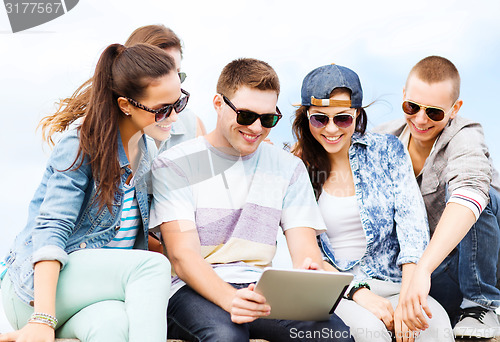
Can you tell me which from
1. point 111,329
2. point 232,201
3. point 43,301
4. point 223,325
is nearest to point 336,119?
point 232,201

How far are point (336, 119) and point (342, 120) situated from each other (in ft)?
0.13

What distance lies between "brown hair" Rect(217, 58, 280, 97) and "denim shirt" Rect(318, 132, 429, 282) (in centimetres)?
80

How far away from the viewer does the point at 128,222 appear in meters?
3.40

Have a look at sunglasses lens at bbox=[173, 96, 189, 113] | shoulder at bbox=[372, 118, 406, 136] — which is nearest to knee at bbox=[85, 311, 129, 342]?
sunglasses lens at bbox=[173, 96, 189, 113]

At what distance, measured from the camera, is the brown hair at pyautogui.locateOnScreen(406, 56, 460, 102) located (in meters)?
4.39

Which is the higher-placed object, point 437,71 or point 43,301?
point 437,71

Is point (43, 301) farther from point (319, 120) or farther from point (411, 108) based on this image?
point (411, 108)

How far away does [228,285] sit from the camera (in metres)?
3.19

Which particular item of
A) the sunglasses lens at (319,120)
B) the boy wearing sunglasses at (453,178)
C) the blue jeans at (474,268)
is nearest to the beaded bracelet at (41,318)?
the sunglasses lens at (319,120)

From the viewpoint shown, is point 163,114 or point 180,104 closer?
point 163,114

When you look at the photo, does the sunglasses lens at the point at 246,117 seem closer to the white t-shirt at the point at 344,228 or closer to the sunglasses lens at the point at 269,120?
the sunglasses lens at the point at 269,120

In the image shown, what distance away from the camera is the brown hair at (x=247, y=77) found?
3643mm

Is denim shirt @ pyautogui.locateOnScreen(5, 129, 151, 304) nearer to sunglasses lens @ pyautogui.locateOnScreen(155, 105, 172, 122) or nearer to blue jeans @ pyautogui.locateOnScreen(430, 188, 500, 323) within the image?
sunglasses lens @ pyautogui.locateOnScreen(155, 105, 172, 122)

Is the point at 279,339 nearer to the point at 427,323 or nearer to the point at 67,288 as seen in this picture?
the point at 427,323
